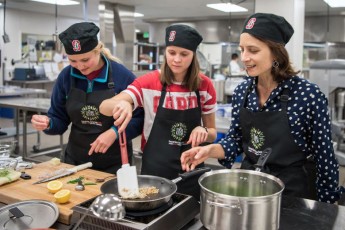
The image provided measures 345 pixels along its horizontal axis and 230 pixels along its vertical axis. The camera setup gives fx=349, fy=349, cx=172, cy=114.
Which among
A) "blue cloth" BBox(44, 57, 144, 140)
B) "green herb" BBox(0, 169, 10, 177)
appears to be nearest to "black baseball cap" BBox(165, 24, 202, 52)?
"blue cloth" BBox(44, 57, 144, 140)

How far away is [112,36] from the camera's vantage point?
7.16m

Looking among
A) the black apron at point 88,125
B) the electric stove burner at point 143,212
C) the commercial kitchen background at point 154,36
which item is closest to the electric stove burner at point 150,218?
the electric stove burner at point 143,212

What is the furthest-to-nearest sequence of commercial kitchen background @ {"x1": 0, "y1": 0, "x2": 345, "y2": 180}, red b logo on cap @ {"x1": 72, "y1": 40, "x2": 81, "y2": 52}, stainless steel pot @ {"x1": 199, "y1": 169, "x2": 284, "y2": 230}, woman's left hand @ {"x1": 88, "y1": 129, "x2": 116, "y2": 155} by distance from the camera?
commercial kitchen background @ {"x1": 0, "y1": 0, "x2": 345, "y2": 180}, red b logo on cap @ {"x1": 72, "y1": 40, "x2": 81, "y2": 52}, woman's left hand @ {"x1": 88, "y1": 129, "x2": 116, "y2": 155}, stainless steel pot @ {"x1": 199, "y1": 169, "x2": 284, "y2": 230}

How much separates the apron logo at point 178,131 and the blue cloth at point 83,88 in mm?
197

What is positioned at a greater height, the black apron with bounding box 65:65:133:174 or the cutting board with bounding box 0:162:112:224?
the black apron with bounding box 65:65:133:174

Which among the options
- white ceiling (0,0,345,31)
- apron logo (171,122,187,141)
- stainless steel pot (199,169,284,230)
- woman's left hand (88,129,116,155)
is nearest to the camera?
stainless steel pot (199,169,284,230)

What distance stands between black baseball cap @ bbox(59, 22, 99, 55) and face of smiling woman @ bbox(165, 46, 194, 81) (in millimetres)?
381

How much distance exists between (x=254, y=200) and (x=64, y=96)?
4.41ft

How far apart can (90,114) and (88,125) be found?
7 centimetres

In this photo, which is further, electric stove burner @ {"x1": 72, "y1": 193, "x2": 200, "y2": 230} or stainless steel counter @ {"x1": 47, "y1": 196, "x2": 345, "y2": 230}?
stainless steel counter @ {"x1": 47, "y1": 196, "x2": 345, "y2": 230}

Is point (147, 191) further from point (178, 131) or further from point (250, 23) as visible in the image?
point (250, 23)

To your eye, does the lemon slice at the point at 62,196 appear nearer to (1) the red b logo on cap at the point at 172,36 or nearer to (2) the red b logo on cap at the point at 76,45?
(2) the red b logo on cap at the point at 76,45

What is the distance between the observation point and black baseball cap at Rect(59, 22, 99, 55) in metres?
1.68

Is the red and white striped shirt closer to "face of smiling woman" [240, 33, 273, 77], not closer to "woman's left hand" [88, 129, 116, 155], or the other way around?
"woman's left hand" [88, 129, 116, 155]
